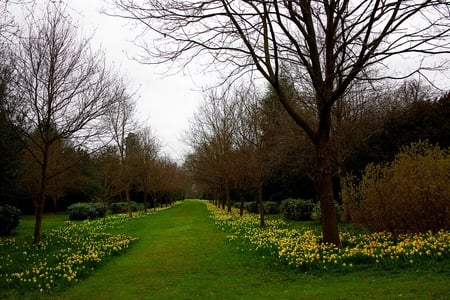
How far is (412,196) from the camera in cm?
1066

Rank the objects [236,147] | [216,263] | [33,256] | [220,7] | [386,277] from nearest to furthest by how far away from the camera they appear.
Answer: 1. [386,277]
2. [220,7]
3. [216,263]
4. [33,256]
5. [236,147]

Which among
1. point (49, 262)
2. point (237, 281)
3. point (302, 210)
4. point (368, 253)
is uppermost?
point (302, 210)

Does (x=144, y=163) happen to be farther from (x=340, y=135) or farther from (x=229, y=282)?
(x=229, y=282)

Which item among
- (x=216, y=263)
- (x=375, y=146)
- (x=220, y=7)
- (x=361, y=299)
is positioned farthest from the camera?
(x=375, y=146)

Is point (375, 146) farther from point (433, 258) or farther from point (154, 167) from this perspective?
point (154, 167)

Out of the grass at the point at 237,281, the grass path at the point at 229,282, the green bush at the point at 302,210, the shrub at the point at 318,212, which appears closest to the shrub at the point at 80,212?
the green bush at the point at 302,210

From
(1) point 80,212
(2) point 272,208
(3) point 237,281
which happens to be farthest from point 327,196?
(1) point 80,212

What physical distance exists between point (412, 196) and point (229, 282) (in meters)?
5.90

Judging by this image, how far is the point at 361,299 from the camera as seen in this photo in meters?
5.82

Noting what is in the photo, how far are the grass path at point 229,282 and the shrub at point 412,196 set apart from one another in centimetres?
383

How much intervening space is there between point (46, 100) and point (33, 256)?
5.47 metres

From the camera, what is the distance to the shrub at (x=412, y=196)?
34.2ft

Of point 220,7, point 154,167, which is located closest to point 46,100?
point 220,7

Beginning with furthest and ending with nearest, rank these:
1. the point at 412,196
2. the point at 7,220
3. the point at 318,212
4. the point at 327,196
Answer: the point at 318,212 → the point at 7,220 → the point at 412,196 → the point at 327,196
